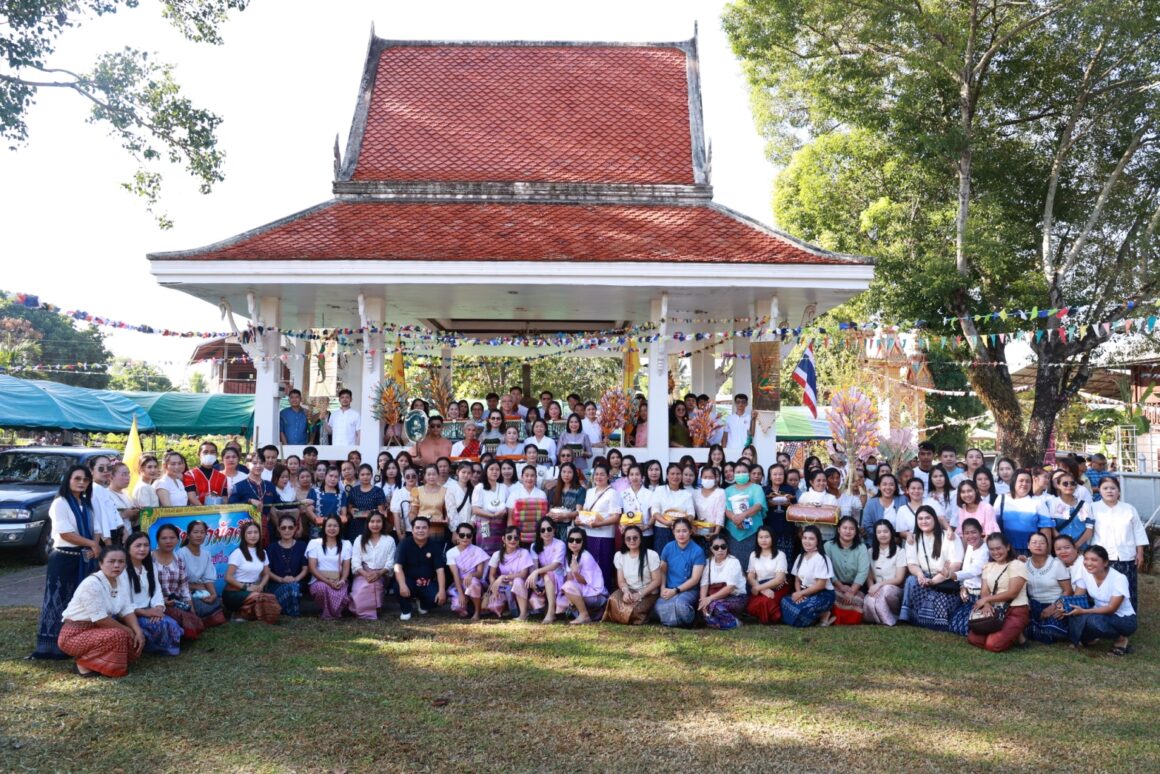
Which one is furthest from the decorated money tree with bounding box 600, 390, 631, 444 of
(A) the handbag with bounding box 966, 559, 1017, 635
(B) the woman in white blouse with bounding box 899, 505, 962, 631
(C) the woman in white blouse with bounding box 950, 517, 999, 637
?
(A) the handbag with bounding box 966, 559, 1017, 635

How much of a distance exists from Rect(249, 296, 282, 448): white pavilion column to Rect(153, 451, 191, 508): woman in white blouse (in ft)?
7.54

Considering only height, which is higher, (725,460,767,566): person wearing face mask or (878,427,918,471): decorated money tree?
(878,427,918,471): decorated money tree

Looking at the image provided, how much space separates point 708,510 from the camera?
863cm

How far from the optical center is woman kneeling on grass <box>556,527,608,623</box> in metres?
8.17

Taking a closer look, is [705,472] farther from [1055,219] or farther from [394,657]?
[1055,219]

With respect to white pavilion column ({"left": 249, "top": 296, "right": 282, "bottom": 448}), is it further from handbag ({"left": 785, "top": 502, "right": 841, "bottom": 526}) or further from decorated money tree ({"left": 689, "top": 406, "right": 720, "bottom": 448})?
handbag ({"left": 785, "top": 502, "right": 841, "bottom": 526})

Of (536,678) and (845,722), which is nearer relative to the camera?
(845,722)

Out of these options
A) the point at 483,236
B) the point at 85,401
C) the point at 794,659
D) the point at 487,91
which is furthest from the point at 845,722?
the point at 85,401

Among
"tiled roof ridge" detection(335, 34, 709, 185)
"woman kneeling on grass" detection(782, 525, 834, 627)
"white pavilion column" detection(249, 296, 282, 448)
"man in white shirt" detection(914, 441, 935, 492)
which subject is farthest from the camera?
"tiled roof ridge" detection(335, 34, 709, 185)

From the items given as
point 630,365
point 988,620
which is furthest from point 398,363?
point 988,620

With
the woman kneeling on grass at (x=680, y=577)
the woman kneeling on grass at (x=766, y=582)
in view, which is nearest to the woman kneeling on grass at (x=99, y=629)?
the woman kneeling on grass at (x=680, y=577)

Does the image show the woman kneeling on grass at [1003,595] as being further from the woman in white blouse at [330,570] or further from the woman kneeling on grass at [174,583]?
the woman kneeling on grass at [174,583]

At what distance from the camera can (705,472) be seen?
880 centimetres

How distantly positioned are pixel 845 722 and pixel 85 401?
16.2 metres
